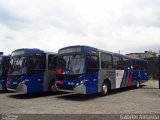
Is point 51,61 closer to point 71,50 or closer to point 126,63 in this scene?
point 71,50

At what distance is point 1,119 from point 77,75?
596 cm

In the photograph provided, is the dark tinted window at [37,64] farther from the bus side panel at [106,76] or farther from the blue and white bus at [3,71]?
the bus side panel at [106,76]

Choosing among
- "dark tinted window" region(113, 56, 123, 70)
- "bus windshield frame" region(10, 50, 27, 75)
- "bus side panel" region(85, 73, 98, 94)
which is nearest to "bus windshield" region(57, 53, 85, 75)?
"bus side panel" region(85, 73, 98, 94)

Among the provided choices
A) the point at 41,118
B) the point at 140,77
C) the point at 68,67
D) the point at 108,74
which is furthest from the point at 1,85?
the point at 140,77

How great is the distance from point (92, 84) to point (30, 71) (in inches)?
A: 146

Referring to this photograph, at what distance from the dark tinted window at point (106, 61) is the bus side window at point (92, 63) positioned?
0.80 metres

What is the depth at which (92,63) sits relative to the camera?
1458 centimetres

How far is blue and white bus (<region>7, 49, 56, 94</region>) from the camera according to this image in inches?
584

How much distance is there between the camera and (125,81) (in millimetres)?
19750

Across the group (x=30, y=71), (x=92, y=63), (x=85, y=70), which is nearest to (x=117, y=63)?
(x=92, y=63)

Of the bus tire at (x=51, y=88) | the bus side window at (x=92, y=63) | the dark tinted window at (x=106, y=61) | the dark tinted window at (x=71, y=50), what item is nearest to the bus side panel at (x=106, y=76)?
the dark tinted window at (x=106, y=61)

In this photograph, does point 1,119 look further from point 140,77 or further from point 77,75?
point 140,77

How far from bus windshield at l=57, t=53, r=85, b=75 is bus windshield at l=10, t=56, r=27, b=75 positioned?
204cm

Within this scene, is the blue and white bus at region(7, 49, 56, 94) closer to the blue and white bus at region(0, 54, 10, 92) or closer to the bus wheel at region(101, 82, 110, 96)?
the blue and white bus at region(0, 54, 10, 92)
